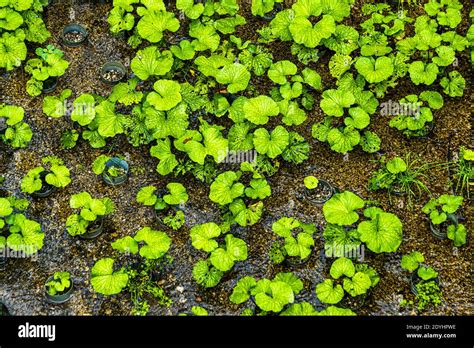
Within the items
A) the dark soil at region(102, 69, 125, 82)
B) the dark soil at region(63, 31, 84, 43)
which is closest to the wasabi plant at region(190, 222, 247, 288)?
the dark soil at region(102, 69, 125, 82)

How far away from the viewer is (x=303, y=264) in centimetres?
480

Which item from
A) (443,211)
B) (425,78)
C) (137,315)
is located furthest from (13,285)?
(425,78)

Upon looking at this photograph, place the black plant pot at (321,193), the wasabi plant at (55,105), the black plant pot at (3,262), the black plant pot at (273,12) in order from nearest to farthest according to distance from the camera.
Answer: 1. the black plant pot at (3,262)
2. the black plant pot at (321,193)
3. the wasabi plant at (55,105)
4. the black plant pot at (273,12)

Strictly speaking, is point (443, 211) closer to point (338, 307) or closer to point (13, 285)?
point (338, 307)

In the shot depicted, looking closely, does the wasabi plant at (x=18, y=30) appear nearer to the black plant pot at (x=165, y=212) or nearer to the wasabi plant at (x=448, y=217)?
the black plant pot at (x=165, y=212)

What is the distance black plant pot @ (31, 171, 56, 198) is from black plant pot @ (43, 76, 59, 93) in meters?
1.01

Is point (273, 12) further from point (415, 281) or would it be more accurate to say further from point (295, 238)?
point (415, 281)

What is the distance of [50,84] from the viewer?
18.9 feet

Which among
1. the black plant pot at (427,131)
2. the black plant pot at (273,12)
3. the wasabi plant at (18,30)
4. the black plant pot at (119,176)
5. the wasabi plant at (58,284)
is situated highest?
A: the black plant pot at (273,12)

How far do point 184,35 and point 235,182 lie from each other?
1885 mm

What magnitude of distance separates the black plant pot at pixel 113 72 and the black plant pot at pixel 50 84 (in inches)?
18.1

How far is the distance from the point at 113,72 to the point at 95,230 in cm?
178

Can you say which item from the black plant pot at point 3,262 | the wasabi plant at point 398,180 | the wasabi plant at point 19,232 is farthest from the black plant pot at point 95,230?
the wasabi plant at point 398,180

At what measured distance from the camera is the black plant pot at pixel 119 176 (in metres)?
5.20
